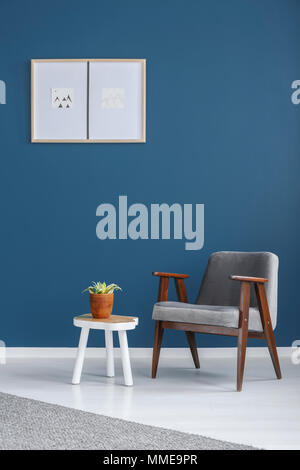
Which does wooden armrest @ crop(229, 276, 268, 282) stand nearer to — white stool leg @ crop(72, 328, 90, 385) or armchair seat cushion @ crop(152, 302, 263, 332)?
armchair seat cushion @ crop(152, 302, 263, 332)

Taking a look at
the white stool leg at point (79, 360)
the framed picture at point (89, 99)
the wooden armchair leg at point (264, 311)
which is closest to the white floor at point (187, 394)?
the white stool leg at point (79, 360)

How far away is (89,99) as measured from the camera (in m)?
3.85

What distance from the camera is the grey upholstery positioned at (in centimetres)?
295

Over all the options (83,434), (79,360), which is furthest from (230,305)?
(83,434)

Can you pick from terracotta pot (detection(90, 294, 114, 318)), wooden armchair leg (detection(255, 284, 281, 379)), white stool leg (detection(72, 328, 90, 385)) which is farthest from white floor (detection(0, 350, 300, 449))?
terracotta pot (detection(90, 294, 114, 318))

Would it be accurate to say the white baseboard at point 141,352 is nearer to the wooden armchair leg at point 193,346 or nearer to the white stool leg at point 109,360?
the wooden armchair leg at point 193,346

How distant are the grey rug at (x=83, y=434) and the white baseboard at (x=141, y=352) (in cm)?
142

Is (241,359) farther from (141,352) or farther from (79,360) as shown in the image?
(141,352)

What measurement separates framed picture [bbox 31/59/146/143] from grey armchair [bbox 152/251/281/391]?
3.56 ft

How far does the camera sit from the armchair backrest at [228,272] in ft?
11.0

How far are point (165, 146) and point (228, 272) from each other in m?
1.01

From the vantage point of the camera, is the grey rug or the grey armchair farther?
the grey armchair
